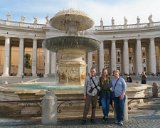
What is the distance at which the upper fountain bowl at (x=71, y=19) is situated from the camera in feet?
68.3

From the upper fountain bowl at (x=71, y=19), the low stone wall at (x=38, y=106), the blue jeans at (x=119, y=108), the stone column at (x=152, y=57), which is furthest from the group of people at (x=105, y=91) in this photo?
the stone column at (x=152, y=57)

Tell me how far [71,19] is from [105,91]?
12.1m

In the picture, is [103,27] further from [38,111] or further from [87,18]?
[38,111]

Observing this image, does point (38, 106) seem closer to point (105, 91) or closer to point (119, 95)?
point (105, 91)

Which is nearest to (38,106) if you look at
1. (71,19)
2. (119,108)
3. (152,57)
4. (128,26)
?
(119,108)

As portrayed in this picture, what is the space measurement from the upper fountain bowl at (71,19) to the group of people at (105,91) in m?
11.1

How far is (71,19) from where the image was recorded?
21.5 m

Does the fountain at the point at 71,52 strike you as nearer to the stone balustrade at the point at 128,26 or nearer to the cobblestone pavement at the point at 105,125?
the cobblestone pavement at the point at 105,125

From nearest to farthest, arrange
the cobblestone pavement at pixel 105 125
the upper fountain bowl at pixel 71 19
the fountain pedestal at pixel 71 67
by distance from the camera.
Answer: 1. the cobblestone pavement at pixel 105 125
2. the fountain pedestal at pixel 71 67
3. the upper fountain bowl at pixel 71 19

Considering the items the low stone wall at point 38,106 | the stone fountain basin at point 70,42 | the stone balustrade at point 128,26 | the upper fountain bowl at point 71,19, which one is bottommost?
the low stone wall at point 38,106

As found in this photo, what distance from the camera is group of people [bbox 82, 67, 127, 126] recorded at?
34.7ft

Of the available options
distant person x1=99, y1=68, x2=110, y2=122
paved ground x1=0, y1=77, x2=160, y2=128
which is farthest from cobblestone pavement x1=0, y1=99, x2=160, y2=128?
distant person x1=99, y1=68, x2=110, y2=122

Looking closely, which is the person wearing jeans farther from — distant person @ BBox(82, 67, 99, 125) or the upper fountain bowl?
the upper fountain bowl

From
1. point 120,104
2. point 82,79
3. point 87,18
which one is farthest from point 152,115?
point 87,18
